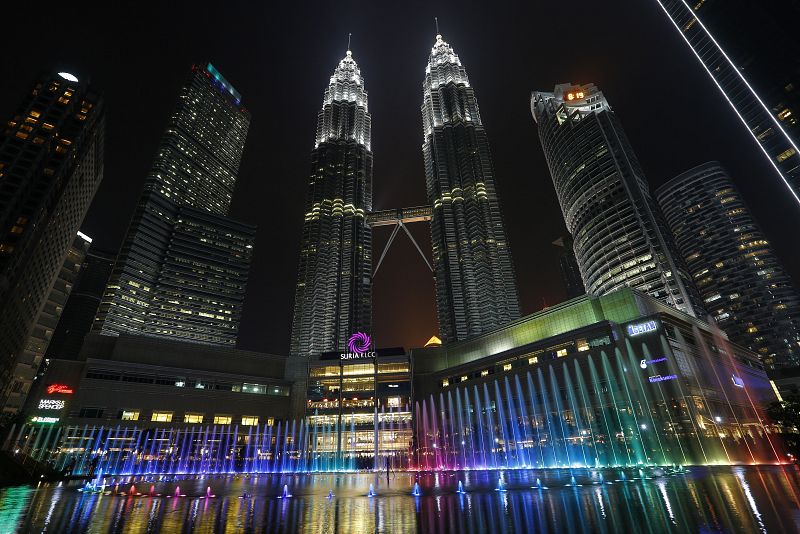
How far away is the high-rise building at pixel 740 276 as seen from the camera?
15600cm

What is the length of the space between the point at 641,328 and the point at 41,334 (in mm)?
165313

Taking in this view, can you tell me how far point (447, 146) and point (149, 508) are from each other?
584ft

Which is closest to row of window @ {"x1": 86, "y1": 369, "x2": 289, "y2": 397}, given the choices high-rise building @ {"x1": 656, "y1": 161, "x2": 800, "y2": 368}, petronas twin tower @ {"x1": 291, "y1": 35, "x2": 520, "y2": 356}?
petronas twin tower @ {"x1": 291, "y1": 35, "x2": 520, "y2": 356}

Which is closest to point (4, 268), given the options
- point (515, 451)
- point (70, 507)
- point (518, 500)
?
point (70, 507)

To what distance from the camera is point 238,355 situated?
106 meters

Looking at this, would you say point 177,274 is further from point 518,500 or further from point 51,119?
point 518,500

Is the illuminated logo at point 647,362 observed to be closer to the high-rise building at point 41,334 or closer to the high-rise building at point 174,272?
the high-rise building at point 41,334

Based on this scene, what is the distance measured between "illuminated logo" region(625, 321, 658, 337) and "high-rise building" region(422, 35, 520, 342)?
68185mm

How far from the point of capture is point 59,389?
270ft

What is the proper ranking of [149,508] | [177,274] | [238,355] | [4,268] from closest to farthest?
[149,508], [4,268], [238,355], [177,274]

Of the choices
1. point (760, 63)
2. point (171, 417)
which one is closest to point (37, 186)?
point (171, 417)

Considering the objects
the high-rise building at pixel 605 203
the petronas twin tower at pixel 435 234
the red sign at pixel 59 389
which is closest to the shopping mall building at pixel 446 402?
the red sign at pixel 59 389

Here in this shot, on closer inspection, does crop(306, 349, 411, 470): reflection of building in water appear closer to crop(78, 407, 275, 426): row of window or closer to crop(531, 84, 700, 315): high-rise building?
crop(78, 407, 275, 426): row of window

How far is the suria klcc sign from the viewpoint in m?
113
